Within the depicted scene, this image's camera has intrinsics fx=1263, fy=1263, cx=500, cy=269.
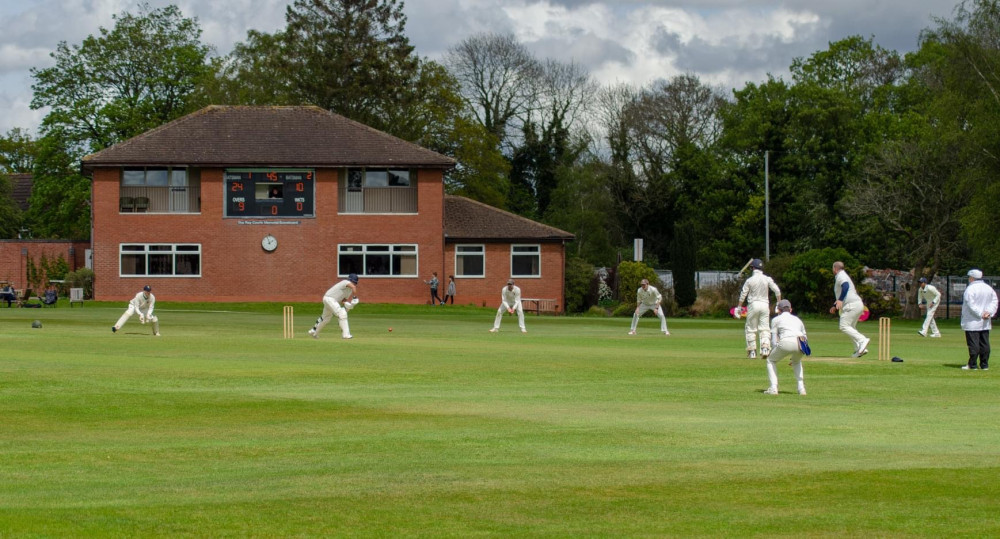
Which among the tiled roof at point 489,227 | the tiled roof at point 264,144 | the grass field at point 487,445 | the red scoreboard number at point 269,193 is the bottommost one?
the grass field at point 487,445

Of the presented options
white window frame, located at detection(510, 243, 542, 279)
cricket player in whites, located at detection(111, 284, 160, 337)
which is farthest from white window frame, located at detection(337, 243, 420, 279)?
cricket player in whites, located at detection(111, 284, 160, 337)

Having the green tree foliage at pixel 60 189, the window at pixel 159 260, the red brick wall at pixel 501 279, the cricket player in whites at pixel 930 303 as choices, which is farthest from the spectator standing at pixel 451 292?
the green tree foliage at pixel 60 189

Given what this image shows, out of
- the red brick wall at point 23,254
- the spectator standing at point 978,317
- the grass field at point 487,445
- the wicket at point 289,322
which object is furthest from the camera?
the red brick wall at point 23,254

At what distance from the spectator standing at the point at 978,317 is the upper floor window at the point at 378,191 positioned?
1516 inches

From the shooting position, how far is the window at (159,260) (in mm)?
57062

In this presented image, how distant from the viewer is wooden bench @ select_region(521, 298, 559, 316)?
192 ft

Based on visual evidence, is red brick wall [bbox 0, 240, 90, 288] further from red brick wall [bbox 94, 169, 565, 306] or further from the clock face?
the clock face

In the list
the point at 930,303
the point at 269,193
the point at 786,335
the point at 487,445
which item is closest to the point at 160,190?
the point at 269,193

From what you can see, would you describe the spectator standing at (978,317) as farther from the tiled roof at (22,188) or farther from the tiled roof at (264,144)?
the tiled roof at (22,188)

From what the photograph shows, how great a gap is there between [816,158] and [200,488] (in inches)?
2643

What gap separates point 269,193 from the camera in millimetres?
57688

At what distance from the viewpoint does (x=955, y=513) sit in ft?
29.7

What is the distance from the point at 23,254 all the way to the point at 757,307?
45.8 m

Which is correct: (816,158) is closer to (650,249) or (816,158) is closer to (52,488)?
(650,249)
